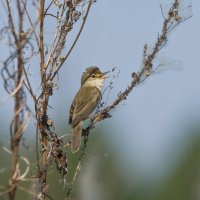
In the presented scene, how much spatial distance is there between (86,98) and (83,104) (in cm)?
13

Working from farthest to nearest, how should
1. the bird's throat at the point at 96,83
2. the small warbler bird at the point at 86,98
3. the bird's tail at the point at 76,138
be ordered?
the bird's throat at the point at 96,83
the small warbler bird at the point at 86,98
the bird's tail at the point at 76,138

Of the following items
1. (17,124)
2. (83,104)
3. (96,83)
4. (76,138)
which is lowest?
(17,124)

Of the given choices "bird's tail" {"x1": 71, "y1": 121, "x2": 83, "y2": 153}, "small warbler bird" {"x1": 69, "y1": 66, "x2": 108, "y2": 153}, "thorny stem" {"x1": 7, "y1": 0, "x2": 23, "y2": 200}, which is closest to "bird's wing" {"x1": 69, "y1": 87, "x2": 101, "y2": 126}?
"small warbler bird" {"x1": 69, "y1": 66, "x2": 108, "y2": 153}

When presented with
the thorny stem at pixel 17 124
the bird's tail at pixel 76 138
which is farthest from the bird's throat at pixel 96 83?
the thorny stem at pixel 17 124

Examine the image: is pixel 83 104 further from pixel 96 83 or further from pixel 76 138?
pixel 76 138

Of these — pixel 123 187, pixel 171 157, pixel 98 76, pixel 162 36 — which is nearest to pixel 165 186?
pixel 171 157

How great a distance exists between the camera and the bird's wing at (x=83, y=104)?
25.4ft

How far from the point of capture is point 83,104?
802cm

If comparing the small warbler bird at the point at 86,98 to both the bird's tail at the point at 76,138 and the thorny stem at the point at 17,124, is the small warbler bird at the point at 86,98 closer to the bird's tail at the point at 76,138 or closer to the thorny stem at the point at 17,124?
the bird's tail at the point at 76,138

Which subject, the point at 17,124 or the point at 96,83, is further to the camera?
the point at 96,83

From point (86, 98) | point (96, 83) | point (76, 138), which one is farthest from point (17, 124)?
point (96, 83)

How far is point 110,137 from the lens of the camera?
32.1 meters

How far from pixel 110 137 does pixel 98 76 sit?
24080mm

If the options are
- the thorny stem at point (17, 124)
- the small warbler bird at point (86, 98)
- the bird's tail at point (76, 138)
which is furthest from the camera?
the small warbler bird at point (86, 98)
